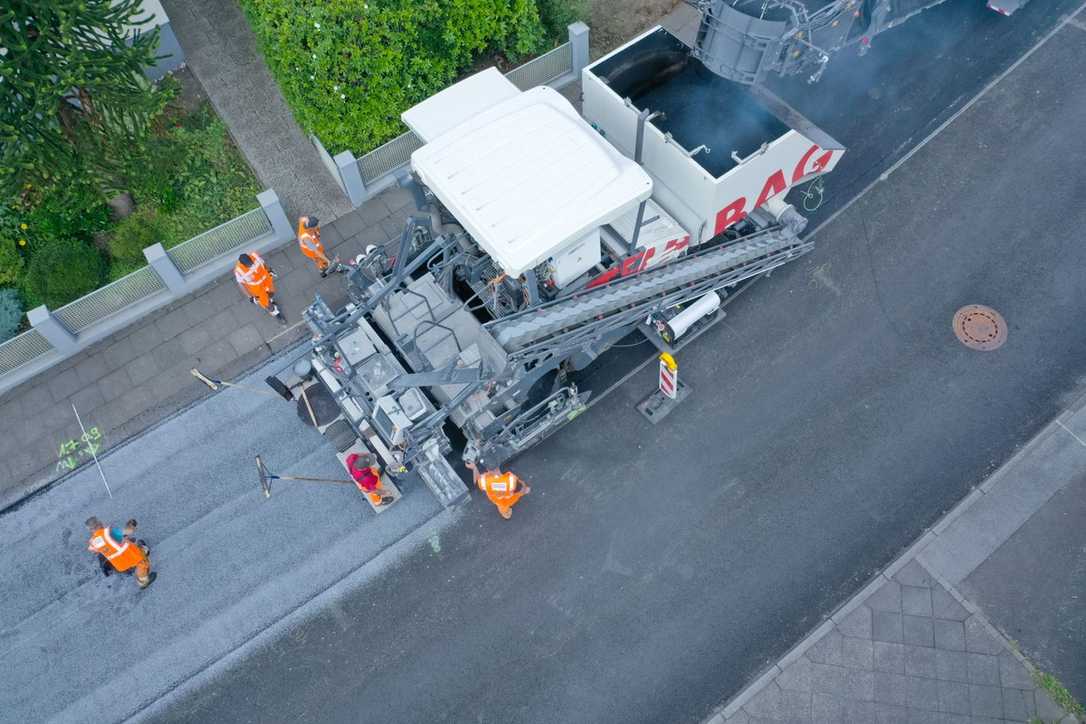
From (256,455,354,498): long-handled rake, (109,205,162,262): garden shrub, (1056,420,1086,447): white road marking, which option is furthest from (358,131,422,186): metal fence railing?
(1056,420,1086,447): white road marking

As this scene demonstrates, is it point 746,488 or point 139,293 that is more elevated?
point 139,293

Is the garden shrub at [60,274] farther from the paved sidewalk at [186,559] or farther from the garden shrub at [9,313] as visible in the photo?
the paved sidewalk at [186,559]

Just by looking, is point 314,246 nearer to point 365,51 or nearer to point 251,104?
point 365,51

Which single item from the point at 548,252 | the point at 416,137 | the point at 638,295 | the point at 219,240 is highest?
the point at 548,252

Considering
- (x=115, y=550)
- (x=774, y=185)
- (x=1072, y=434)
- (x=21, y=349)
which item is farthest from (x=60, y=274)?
(x=1072, y=434)

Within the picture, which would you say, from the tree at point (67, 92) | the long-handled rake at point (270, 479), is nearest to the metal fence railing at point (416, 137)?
the tree at point (67, 92)

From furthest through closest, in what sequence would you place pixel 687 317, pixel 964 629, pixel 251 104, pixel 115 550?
pixel 251 104, pixel 687 317, pixel 115 550, pixel 964 629

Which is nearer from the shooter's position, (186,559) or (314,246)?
(186,559)

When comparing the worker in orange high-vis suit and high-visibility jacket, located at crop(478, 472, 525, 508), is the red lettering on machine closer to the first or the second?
high-visibility jacket, located at crop(478, 472, 525, 508)
